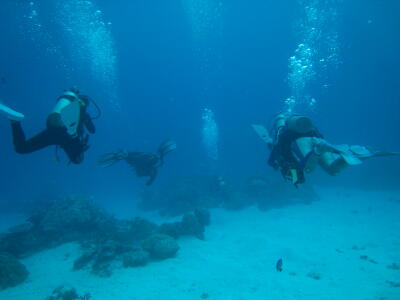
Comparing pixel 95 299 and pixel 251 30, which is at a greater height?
pixel 251 30

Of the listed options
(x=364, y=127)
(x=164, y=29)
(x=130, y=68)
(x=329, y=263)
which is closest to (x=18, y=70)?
(x=130, y=68)

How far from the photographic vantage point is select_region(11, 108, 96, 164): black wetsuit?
5613 mm

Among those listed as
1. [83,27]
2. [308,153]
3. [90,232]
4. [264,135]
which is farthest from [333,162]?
[83,27]

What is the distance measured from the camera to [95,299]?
8.05 metres

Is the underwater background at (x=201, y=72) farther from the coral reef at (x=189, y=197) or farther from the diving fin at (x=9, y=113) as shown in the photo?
the diving fin at (x=9, y=113)

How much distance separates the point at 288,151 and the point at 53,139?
14.7ft

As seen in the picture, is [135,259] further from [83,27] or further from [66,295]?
[83,27]

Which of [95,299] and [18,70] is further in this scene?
[18,70]

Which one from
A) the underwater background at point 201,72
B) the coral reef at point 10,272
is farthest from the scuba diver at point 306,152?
the underwater background at point 201,72

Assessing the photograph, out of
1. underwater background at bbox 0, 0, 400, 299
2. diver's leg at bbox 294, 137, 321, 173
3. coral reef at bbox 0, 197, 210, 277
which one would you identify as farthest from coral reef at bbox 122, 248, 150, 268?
underwater background at bbox 0, 0, 400, 299

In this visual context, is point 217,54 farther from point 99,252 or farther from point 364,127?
point 99,252

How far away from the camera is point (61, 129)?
5680 millimetres

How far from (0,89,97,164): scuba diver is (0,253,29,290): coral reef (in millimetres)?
5478

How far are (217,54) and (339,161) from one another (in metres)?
73.8
